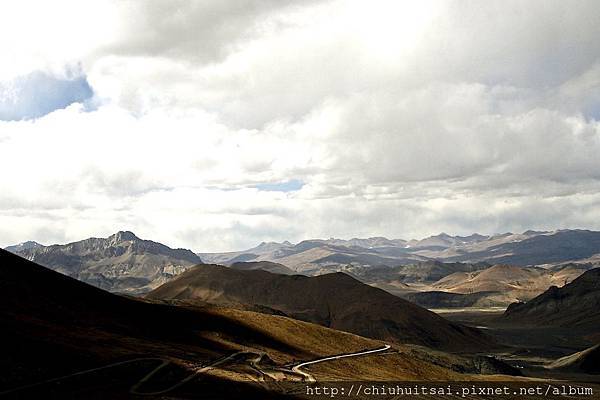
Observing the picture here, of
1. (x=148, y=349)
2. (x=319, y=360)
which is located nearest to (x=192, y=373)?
(x=148, y=349)

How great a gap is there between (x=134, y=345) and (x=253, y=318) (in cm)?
4509

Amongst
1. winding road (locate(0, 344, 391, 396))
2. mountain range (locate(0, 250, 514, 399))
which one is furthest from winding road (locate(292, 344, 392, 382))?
mountain range (locate(0, 250, 514, 399))

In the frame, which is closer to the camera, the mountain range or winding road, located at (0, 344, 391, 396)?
winding road, located at (0, 344, 391, 396)

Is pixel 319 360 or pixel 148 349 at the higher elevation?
pixel 148 349

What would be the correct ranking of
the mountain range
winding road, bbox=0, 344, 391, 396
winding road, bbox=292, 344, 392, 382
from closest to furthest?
winding road, bbox=0, 344, 391, 396 < the mountain range < winding road, bbox=292, 344, 392, 382

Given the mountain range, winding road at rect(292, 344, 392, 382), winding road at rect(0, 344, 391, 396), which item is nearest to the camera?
winding road at rect(0, 344, 391, 396)

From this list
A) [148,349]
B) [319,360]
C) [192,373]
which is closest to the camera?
[192,373]

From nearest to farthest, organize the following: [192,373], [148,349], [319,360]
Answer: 1. [192,373]
2. [148,349]
3. [319,360]

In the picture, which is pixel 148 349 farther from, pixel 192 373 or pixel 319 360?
pixel 319 360

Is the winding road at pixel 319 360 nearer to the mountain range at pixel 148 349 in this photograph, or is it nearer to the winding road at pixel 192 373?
the winding road at pixel 192 373

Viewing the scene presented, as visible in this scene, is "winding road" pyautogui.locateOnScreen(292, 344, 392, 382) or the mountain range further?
"winding road" pyautogui.locateOnScreen(292, 344, 392, 382)

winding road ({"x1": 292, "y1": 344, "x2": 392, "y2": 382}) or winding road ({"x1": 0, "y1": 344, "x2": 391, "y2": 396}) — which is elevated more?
winding road ({"x1": 0, "y1": 344, "x2": 391, "y2": 396})

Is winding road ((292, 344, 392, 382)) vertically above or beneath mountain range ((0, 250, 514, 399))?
beneath

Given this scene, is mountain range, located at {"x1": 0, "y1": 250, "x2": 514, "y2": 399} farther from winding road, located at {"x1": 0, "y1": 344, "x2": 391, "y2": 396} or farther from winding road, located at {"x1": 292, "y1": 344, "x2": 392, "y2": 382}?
winding road, located at {"x1": 292, "y1": 344, "x2": 392, "y2": 382}
